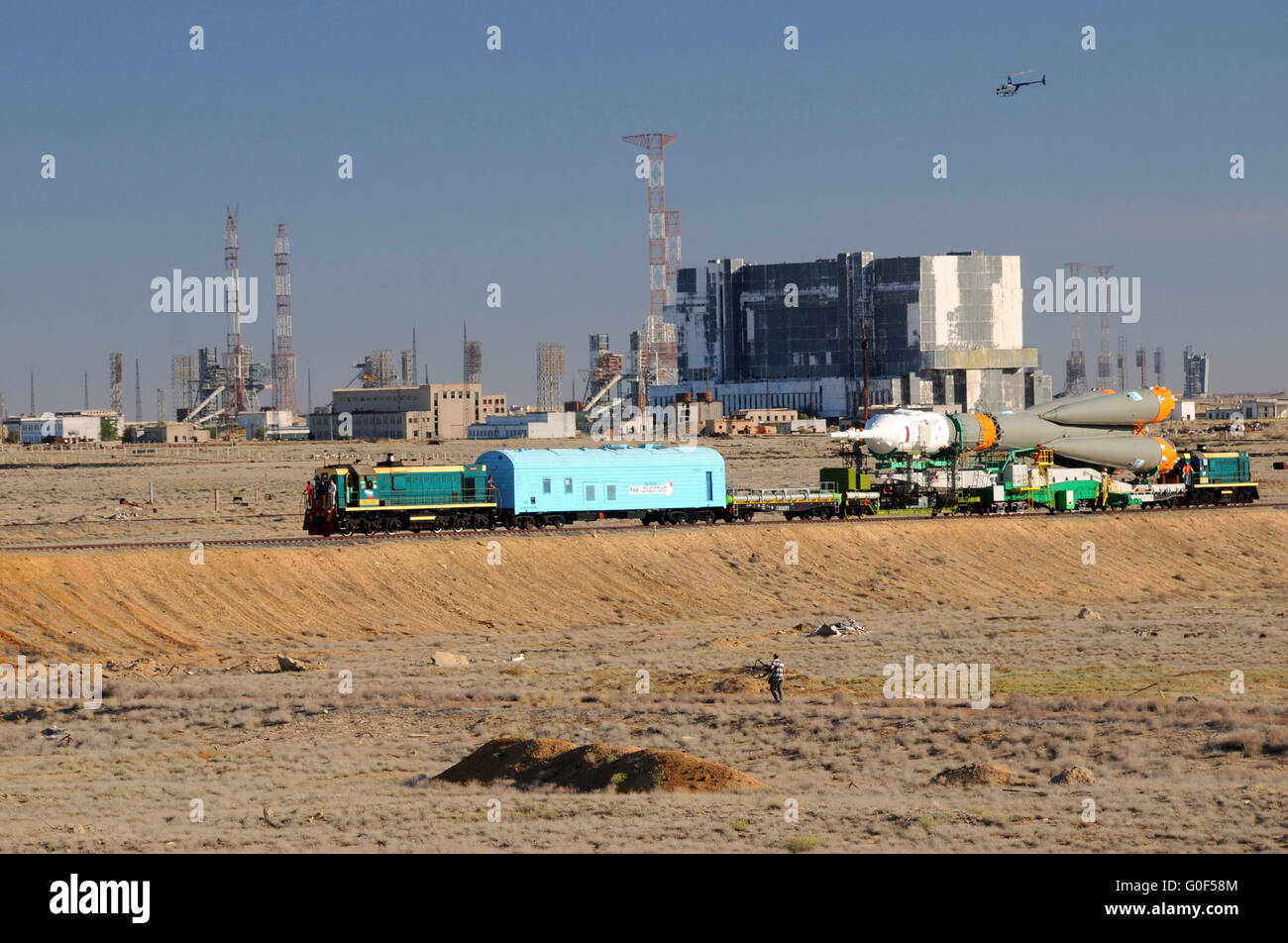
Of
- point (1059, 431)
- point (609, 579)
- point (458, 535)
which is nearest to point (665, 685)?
point (609, 579)

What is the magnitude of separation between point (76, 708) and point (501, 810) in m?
16.7

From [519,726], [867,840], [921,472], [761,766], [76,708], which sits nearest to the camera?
[867,840]

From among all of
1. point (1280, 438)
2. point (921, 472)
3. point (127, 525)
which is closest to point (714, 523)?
point (921, 472)

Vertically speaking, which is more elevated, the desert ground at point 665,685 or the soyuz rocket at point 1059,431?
the soyuz rocket at point 1059,431

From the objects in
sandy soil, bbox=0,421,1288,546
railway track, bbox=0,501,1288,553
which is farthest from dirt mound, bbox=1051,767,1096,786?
sandy soil, bbox=0,421,1288,546

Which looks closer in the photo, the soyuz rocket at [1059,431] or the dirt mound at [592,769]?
the dirt mound at [592,769]

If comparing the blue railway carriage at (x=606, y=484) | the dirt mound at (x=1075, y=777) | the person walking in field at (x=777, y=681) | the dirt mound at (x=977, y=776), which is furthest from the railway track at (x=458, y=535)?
the dirt mound at (x=1075, y=777)

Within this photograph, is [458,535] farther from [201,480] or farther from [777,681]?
[201,480]

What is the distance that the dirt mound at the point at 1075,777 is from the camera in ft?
84.9

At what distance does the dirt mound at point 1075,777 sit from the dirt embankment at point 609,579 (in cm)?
2683

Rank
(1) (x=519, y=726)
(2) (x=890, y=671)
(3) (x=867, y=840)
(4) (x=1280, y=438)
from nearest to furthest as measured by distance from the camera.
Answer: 1. (3) (x=867, y=840)
2. (1) (x=519, y=726)
3. (2) (x=890, y=671)
4. (4) (x=1280, y=438)

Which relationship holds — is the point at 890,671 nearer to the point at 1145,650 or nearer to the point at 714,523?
the point at 1145,650

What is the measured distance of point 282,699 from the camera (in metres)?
36.2

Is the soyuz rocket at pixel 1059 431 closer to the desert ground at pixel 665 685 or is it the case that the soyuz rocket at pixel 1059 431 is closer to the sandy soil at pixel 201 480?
the desert ground at pixel 665 685
